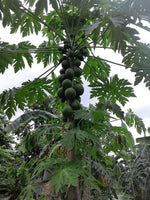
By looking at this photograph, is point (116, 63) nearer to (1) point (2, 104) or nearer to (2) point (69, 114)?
(2) point (69, 114)

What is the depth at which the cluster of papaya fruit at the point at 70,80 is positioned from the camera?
1.83 meters

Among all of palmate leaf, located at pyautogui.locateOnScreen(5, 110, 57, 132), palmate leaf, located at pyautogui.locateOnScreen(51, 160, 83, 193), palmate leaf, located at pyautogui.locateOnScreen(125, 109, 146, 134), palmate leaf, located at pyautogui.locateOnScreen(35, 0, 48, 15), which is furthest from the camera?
palmate leaf, located at pyautogui.locateOnScreen(125, 109, 146, 134)

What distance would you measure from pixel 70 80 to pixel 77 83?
0.12 meters

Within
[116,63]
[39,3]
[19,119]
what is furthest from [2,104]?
[116,63]

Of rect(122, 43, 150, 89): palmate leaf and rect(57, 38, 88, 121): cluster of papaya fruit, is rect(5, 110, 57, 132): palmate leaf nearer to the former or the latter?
rect(57, 38, 88, 121): cluster of papaya fruit

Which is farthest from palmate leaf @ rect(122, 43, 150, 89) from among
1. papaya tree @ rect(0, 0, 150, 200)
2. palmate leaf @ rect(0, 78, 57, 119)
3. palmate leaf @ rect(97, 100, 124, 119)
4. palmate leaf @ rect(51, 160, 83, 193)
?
palmate leaf @ rect(51, 160, 83, 193)

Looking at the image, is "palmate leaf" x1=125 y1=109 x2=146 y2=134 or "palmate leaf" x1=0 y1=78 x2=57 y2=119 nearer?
"palmate leaf" x1=0 y1=78 x2=57 y2=119

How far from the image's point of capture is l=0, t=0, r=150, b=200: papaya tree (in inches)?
61.9

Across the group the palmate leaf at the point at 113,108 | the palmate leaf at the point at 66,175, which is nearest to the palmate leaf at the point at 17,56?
the palmate leaf at the point at 113,108

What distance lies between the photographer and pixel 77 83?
2102mm

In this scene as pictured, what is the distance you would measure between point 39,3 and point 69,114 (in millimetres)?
990

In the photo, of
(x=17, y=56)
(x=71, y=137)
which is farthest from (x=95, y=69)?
(x=71, y=137)

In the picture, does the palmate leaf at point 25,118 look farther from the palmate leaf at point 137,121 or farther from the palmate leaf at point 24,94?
the palmate leaf at point 137,121

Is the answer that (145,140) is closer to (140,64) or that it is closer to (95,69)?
(140,64)
